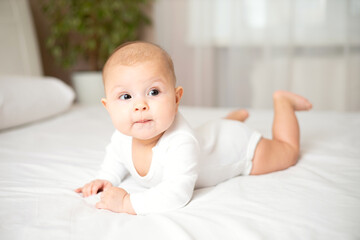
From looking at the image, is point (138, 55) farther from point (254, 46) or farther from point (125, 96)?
point (254, 46)

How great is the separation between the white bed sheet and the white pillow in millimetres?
219

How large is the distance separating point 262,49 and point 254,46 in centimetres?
7

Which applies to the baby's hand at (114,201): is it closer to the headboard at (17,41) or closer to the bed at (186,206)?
the bed at (186,206)

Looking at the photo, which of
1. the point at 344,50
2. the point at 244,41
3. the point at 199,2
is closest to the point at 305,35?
the point at 344,50

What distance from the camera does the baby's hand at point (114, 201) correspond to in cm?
73

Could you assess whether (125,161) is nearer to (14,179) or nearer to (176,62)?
(14,179)

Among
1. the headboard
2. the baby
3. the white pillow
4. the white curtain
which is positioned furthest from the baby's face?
the white curtain

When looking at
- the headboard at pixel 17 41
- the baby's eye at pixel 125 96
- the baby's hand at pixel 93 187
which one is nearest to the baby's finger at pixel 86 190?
the baby's hand at pixel 93 187

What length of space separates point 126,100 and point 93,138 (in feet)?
2.17

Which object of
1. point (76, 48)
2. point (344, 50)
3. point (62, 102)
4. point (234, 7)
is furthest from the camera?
point (76, 48)

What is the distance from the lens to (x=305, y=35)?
232 centimetres

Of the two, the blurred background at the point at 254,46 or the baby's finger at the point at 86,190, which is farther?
the blurred background at the point at 254,46

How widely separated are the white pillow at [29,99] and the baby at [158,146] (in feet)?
2.54

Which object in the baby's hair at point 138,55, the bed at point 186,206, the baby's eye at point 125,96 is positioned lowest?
the bed at point 186,206
